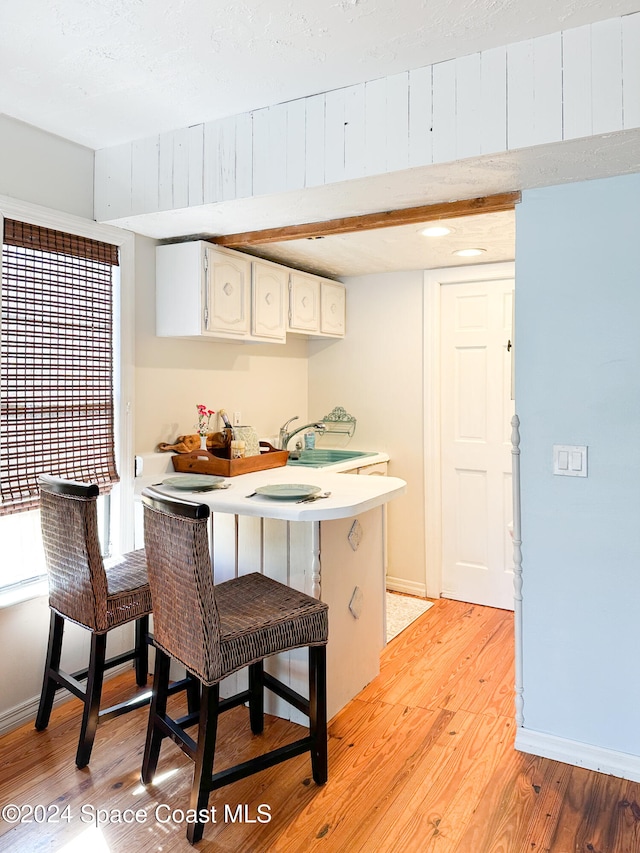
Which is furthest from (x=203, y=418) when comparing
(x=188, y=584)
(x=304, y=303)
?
(x=188, y=584)

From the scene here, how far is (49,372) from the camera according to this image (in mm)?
2574

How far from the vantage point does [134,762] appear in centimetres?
219

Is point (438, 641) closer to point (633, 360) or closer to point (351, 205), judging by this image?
point (633, 360)

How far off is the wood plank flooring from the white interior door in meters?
1.22

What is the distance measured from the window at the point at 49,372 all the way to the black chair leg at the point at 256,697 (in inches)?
41.5

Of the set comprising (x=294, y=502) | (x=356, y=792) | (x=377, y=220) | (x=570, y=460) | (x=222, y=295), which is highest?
(x=377, y=220)

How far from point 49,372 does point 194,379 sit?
0.88 metres

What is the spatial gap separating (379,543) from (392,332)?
1.74 m

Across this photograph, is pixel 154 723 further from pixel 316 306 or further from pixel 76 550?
pixel 316 306

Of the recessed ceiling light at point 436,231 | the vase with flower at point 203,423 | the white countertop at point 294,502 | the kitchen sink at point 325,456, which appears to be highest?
the recessed ceiling light at point 436,231

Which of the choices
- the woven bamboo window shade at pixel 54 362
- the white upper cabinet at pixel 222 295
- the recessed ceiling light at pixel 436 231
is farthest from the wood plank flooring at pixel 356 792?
the recessed ceiling light at pixel 436 231

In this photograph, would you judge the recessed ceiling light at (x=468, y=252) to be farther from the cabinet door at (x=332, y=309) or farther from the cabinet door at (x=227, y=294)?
the cabinet door at (x=227, y=294)

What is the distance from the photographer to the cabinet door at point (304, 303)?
145 inches

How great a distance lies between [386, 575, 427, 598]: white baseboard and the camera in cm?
400
